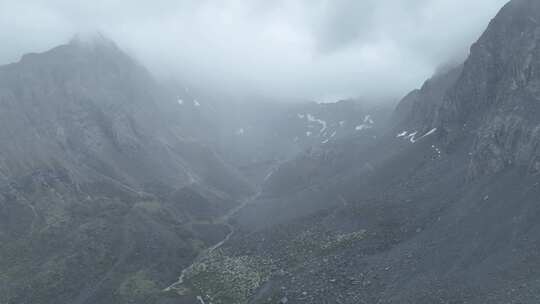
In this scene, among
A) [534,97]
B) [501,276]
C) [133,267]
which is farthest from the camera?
[133,267]

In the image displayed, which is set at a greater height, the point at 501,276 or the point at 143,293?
the point at 143,293

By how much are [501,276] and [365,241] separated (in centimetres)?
4774

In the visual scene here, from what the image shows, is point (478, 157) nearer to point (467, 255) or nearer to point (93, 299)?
point (467, 255)

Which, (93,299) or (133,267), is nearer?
(93,299)

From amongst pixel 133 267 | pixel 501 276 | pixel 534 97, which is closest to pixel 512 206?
pixel 501 276

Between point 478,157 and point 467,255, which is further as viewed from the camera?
point 478,157

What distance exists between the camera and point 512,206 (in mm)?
144000

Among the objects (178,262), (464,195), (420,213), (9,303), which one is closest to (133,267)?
(178,262)

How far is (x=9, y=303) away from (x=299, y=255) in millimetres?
78181

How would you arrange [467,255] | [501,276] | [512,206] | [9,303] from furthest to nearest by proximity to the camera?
[9,303]
[512,206]
[467,255]
[501,276]

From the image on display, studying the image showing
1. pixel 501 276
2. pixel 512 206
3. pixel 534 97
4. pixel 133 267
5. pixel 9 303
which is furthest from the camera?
pixel 133 267

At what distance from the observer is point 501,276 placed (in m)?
119

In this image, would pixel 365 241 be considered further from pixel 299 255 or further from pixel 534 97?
pixel 534 97

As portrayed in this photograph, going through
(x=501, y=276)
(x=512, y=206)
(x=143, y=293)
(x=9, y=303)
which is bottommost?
(x=501, y=276)
